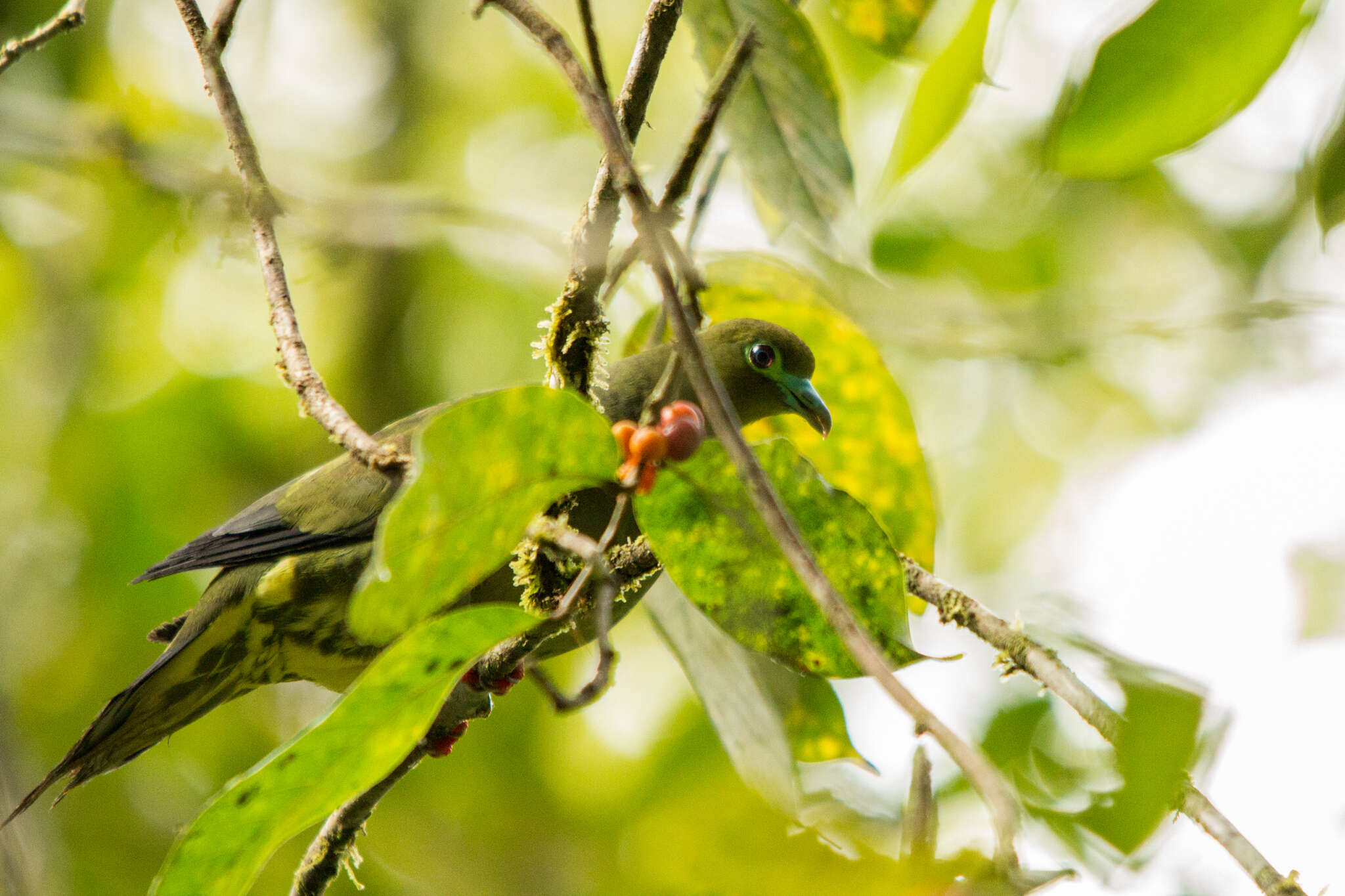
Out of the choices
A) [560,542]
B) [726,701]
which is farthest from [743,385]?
[560,542]

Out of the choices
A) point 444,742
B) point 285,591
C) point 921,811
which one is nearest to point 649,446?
point 921,811

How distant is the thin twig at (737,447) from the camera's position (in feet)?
3.22

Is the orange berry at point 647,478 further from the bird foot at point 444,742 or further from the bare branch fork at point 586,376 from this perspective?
the bird foot at point 444,742

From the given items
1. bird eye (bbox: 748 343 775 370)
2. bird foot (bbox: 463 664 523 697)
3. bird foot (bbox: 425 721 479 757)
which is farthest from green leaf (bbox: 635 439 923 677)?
bird eye (bbox: 748 343 775 370)

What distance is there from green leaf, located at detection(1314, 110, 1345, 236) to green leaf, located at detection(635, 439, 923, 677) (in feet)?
2.66

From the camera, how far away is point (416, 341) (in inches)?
247

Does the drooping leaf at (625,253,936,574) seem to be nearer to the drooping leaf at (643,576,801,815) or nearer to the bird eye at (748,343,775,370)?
the drooping leaf at (643,576,801,815)

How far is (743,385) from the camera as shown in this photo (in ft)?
11.4

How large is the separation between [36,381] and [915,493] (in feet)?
15.9

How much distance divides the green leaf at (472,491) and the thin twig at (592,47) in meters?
0.46

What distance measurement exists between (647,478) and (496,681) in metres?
1.01

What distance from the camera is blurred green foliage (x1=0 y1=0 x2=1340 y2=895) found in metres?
4.56

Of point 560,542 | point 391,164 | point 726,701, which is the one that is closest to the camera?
point 560,542

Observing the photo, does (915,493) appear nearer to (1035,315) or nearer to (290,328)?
(290,328)
